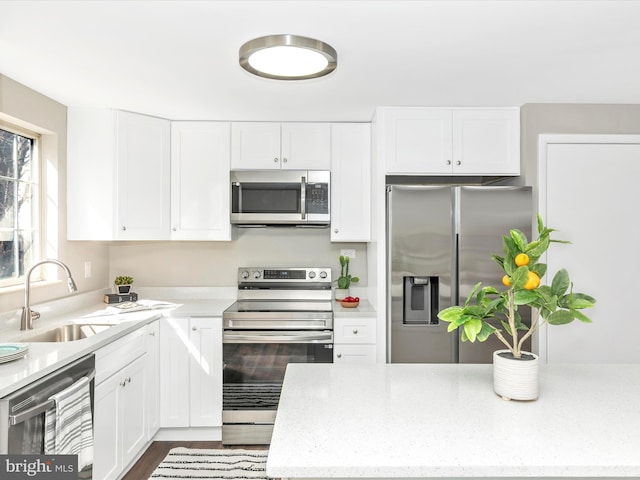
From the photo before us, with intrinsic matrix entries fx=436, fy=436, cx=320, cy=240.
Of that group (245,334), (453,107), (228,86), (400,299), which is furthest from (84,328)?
(453,107)

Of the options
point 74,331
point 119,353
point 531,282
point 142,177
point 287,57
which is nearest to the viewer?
point 531,282

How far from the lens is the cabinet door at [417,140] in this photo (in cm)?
291

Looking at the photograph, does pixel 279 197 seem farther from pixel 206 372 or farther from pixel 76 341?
pixel 76 341

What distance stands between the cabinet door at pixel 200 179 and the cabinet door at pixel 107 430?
1.27 metres

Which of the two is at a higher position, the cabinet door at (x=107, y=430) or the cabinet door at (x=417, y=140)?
the cabinet door at (x=417, y=140)

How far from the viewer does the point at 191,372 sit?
9.57 feet

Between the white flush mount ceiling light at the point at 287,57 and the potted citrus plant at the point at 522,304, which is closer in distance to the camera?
the potted citrus plant at the point at 522,304

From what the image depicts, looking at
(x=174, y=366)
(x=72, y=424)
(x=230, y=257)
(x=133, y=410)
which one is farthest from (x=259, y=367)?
(x=72, y=424)

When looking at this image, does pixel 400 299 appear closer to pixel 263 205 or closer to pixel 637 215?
pixel 263 205

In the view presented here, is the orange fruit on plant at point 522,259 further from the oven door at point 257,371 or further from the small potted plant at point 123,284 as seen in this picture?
the small potted plant at point 123,284

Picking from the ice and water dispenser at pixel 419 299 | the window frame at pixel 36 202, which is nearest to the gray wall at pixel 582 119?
the ice and water dispenser at pixel 419 299

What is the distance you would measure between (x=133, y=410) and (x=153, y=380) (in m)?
0.29

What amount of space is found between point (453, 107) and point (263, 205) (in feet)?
4.89

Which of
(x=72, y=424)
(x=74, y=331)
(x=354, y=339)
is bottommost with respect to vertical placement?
(x=72, y=424)
